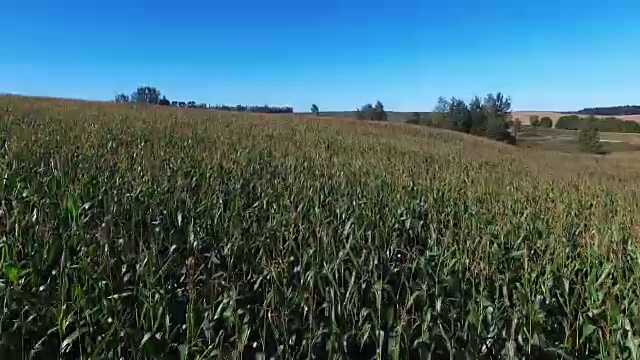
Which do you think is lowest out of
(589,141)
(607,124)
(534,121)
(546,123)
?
(589,141)

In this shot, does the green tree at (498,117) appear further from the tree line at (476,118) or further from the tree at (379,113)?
the tree at (379,113)

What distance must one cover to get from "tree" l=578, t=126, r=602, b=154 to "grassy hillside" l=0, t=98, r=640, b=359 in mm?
69881

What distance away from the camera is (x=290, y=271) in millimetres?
2867

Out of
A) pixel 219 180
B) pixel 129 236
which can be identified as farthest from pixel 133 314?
pixel 219 180

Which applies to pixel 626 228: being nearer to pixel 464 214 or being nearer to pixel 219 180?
pixel 464 214

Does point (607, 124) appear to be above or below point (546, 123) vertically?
below

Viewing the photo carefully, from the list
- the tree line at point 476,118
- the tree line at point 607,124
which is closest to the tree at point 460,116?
the tree line at point 476,118

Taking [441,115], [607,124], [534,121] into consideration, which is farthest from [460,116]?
[607,124]

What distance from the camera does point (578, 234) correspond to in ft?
14.2

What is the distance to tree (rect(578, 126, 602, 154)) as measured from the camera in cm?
6481

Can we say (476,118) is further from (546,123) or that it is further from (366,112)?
(546,123)

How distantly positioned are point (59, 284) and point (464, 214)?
148 inches

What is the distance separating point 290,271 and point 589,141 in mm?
76552

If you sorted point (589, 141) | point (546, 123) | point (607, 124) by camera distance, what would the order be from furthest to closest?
point (546, 123) < point (607, 124) < point (589, 141)
